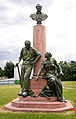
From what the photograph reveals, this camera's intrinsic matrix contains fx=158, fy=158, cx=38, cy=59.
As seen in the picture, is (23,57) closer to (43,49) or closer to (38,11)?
(43,49)

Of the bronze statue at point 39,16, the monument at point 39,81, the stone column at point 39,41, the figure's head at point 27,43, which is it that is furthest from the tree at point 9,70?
the figure's head at point 27,43

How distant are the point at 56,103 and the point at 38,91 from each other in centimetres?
106

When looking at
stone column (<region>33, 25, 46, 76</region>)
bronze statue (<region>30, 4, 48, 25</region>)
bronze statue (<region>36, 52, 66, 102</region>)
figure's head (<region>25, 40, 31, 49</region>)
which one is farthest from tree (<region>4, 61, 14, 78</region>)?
bronze statue (<region>36, 52, 66, 102</region>)

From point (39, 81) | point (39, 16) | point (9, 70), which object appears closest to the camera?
point (39, 81)

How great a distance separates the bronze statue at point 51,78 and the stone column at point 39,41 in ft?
1.36

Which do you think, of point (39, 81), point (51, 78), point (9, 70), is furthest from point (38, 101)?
point (9, 70)

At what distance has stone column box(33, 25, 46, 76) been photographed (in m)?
7.62

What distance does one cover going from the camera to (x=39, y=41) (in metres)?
7.74

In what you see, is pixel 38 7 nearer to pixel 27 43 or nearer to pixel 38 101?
pixel 27 43

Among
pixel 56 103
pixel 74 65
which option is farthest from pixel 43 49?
pixel 74 65

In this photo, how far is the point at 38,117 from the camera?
17.9ft

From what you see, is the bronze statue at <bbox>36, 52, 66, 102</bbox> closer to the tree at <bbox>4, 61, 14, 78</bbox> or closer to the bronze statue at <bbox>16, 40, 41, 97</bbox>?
the bronze statue at <bbox>16, 40, 41, 97</bbox>

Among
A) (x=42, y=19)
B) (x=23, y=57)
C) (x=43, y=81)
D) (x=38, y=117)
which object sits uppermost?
(x=42, y=19)

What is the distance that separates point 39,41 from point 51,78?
1.97 meters
